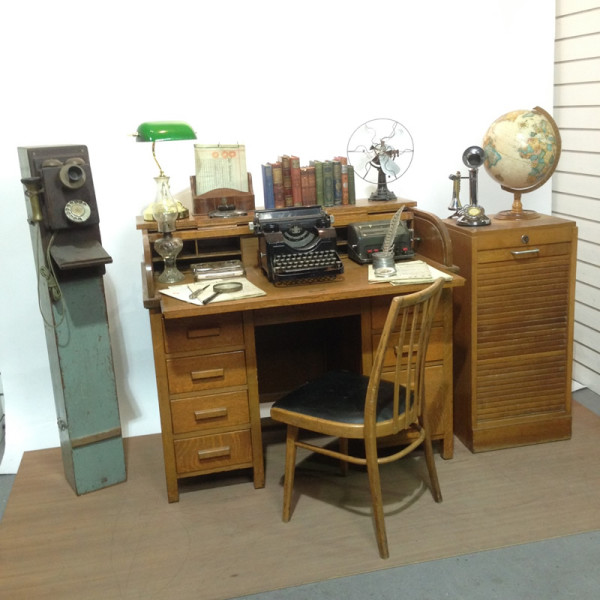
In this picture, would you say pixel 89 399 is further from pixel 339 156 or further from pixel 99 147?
pixel 339 156

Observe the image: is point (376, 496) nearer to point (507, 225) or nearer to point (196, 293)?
point (196, 293)

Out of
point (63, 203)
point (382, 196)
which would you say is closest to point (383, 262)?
point (382, 196)

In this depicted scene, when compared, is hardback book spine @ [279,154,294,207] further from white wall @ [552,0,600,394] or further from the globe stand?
white wall @ [552,0,600,394]

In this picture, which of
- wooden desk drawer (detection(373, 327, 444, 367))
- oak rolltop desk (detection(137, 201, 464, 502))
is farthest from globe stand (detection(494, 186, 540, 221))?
wooden desk drawer (detection(373, 327, 444, 367))

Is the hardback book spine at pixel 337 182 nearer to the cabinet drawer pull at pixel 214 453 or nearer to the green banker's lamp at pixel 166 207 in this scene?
the green banker's lamp at pixel 166 207

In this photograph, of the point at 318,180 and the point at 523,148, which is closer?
the point at 523,148

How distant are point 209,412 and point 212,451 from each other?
0.17 metres

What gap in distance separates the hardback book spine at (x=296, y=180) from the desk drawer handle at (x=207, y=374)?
0.85 metres

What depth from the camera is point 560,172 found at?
3.84 m

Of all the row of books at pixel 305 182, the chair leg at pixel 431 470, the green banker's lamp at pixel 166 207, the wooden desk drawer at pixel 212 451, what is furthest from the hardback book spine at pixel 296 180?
the chair leg at pixel 431 470

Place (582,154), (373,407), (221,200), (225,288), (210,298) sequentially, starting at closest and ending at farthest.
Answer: (373,407), (210,298), (225,288), (221,200), (582,154)

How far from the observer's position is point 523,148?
3098mm

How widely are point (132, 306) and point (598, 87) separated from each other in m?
2.50

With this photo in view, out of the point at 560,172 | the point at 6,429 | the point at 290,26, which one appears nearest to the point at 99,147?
the point at 290,26
